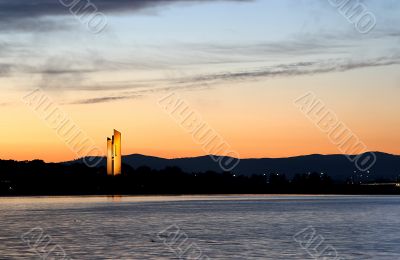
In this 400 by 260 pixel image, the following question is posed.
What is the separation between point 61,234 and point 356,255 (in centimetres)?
3172

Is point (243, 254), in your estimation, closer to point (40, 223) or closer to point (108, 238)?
point (108, 238)

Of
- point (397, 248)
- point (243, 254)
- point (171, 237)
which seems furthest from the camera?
point (171, 237)

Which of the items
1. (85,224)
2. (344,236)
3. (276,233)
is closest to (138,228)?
(85,224)

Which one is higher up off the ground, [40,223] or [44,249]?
[40,223]

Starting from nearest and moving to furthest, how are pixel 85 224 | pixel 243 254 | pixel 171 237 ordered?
1. pixel 243 254
2. pixel 171 237
3. pixel 85 224

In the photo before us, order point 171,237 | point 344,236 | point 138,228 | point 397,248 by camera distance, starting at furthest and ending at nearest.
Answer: point 138,228 < point 344,236 < point 171,237 < point 397,248

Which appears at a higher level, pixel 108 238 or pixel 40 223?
pixel 40 223

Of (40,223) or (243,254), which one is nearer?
(243,254)

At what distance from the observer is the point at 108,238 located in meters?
72.1

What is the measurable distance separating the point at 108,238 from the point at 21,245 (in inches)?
398

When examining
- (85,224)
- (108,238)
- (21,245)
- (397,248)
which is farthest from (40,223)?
(397,248)

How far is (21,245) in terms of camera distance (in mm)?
63875

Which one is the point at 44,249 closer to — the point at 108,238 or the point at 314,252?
the point at 108,238

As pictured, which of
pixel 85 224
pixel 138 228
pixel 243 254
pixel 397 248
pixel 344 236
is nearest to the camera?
pixel 243 254
